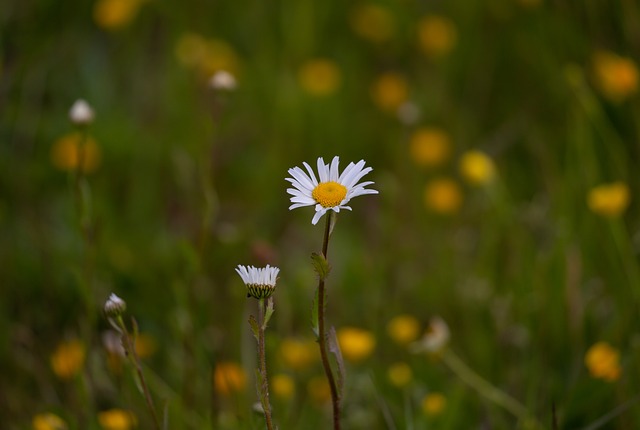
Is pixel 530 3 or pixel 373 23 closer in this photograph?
pixel 530 3

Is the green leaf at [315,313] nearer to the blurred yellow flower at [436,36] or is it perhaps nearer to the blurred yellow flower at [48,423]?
the blurred yellow flower at [48,423]

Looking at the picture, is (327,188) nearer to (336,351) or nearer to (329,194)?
(329,194)

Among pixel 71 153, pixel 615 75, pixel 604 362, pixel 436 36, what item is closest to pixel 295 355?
pixel 604 362

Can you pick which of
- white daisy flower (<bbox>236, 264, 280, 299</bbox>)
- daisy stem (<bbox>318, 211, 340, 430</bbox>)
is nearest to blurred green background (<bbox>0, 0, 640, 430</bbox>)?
daisy stem (<bbox>318, 211, 340, 430</bbox>)

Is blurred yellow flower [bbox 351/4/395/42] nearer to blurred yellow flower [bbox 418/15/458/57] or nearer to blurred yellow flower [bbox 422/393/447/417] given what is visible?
blurred yellow flower [bbox 418/15/458/57]

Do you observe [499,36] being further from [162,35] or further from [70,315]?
[70,315]

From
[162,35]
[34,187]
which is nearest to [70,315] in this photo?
[34,187]

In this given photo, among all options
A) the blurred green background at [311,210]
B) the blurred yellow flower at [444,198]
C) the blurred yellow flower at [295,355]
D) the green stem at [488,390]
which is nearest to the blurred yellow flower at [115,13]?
the blurred green background at [311,210]
